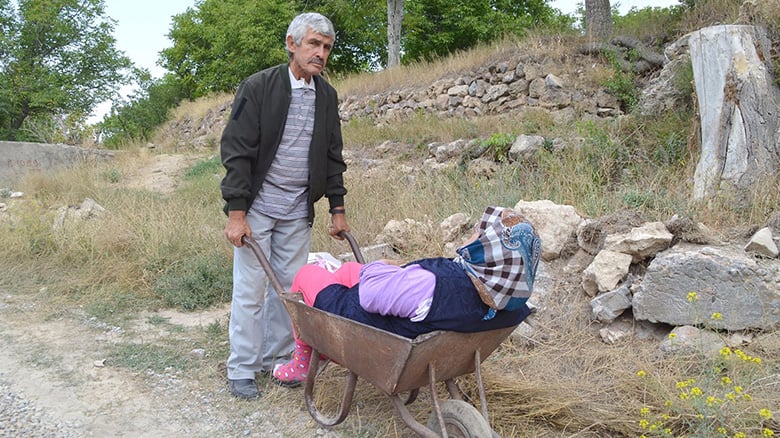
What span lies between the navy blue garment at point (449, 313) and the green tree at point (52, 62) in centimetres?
2621

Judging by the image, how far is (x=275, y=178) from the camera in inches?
139

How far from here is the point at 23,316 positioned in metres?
5.11

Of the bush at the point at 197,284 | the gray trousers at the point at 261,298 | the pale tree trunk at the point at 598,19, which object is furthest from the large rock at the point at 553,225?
the pale tree trunk at the point at 598,19

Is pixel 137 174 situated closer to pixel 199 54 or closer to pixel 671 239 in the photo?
pixel 671 239

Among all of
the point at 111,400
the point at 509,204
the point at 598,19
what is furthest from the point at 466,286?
the point at 598,19

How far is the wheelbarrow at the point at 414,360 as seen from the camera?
2396 mm

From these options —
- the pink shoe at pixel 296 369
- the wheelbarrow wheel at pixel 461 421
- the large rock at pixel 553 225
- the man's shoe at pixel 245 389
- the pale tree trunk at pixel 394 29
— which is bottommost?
the man's shoe at pixel 245 389

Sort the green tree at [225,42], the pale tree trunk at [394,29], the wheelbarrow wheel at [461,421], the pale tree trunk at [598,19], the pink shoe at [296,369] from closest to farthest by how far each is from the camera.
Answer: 1. the wheelbarrow wheel at [461,421]
2. the pink shoe at [296,369]
3. the pale tree trunk at [598,19]
4. the pale tree trunk at [394,29]
5. the green tree at [225,42]

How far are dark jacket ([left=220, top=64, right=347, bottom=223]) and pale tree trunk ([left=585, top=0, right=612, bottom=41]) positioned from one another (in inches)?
328

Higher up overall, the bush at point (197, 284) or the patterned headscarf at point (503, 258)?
the patterned headscarf at point (503, 258)

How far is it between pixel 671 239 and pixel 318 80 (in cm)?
262

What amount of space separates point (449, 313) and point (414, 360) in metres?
0.24

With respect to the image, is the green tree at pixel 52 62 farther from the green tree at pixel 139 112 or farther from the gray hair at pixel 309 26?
the gray hair at pixel 309 26

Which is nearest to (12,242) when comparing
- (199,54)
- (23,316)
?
(23,316)
